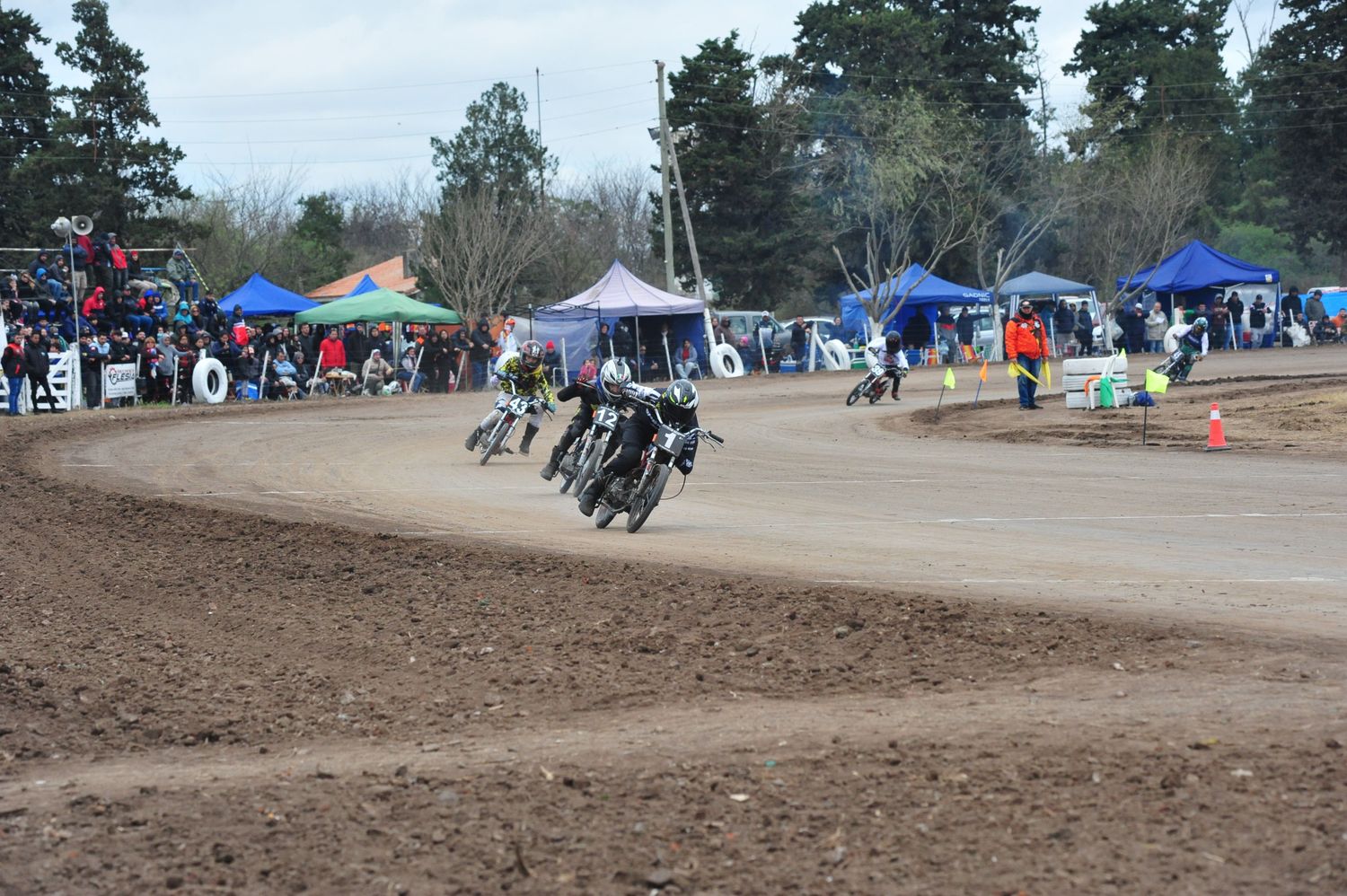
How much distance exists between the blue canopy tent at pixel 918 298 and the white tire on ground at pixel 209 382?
2339cm

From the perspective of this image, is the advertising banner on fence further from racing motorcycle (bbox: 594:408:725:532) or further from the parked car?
racing motorcycle (bbox: 594:408:725:532)

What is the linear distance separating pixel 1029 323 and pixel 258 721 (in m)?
20.7

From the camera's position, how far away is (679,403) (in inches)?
500

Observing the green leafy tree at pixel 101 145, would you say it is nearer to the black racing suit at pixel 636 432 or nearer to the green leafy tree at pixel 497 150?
the green leafy tree at pixel 497 150

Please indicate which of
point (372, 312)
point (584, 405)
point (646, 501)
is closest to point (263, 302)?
point (372, 312)

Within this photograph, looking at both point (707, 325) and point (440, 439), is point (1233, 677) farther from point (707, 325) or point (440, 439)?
point (707, 325)

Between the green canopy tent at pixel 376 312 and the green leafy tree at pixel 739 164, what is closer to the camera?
the green canopy tent at pixel 376 312

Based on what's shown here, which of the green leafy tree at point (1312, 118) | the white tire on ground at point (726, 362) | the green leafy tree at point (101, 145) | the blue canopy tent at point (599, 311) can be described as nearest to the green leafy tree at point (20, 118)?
the green leafy tree at point (101, 145)

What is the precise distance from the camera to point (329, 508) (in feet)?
50.8

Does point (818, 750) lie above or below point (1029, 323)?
below

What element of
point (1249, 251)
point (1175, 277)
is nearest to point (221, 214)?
point (1175, 277)

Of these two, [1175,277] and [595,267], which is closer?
[1175,277]

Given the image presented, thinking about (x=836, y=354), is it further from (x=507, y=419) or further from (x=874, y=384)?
(x=507, y=419)

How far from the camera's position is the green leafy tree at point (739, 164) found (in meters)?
59.5
